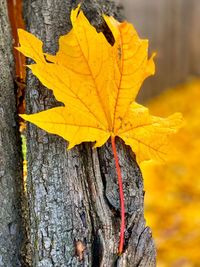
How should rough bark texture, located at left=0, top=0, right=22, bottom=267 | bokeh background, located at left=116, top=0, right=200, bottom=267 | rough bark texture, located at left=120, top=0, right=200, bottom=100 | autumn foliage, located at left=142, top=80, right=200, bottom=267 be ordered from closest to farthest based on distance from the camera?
rough bark texture, located at left=0, top=0, right=22, bottom=267
autumn foliage, located at left=142, top=80, right=200, bottom=267
bokeh background, located at left=116, top=0, right=200, bottom=267
rough bark texture, located at left=120, top=0, right=200, bottom=100

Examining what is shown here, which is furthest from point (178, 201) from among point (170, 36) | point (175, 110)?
point (170, 36)

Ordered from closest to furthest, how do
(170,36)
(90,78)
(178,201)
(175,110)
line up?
(90,78), (178,201), (175,110), (170,36)

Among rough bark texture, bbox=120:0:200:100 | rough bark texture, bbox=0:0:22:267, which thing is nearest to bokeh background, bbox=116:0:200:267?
rough bark texture, bbox=120:0:200:100

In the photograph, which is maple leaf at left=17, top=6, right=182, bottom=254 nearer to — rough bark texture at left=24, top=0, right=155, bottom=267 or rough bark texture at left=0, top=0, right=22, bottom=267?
rough bark texture at left=24, top=0, right=155, bottom=267

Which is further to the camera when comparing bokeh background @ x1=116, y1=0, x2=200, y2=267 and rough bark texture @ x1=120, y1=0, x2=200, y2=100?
rough bark texture @ x1=120, y1=0, x2=200, y2=100

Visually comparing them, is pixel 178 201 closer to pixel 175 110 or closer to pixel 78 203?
pixel 175 110

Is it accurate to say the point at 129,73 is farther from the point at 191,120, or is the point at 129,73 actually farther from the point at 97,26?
the point at 191,120

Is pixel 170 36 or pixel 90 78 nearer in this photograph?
pixel 90 78
